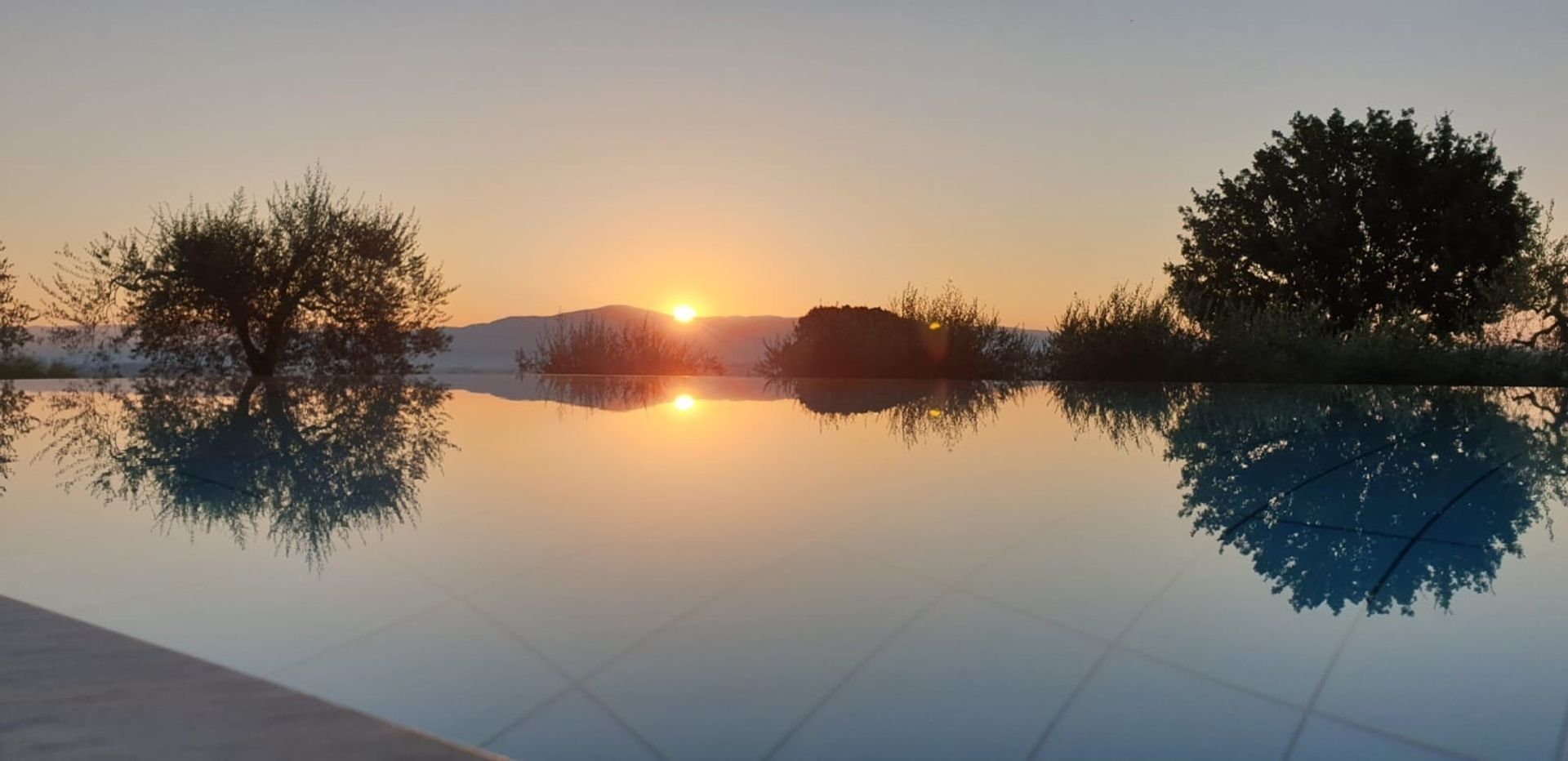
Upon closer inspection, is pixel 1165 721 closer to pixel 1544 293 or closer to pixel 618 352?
pixel 618 352

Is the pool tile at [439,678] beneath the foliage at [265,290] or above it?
beneath

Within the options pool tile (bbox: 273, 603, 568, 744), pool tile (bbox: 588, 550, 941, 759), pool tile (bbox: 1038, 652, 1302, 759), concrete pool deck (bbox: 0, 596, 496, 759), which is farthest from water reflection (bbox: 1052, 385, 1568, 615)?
concrete pool deck (bbox: 0, 596, 496, 759)

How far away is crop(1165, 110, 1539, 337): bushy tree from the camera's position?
739 inches

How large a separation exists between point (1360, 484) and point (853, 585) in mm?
2864

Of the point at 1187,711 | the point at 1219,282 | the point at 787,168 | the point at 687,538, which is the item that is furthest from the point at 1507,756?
the point at 1219,282

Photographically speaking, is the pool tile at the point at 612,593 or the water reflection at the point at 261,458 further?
the water reflection at the point at 261,458

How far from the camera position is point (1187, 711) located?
5.51ft

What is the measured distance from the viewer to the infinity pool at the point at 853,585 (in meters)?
1.67

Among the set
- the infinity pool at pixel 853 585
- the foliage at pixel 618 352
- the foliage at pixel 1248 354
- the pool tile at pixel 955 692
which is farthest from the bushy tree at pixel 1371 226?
the pool tile at pixel 955 692

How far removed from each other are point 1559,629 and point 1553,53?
10813mm

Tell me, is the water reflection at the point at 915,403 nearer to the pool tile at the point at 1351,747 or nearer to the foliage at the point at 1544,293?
the pool tile at the point at 1351,747

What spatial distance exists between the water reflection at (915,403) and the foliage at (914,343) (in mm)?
704

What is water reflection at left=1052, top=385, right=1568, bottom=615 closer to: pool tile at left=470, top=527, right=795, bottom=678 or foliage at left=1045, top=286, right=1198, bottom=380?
pool tile at left=470, top=527, right=795, bottom=678

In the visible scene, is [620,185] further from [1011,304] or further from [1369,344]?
[1369,344]
